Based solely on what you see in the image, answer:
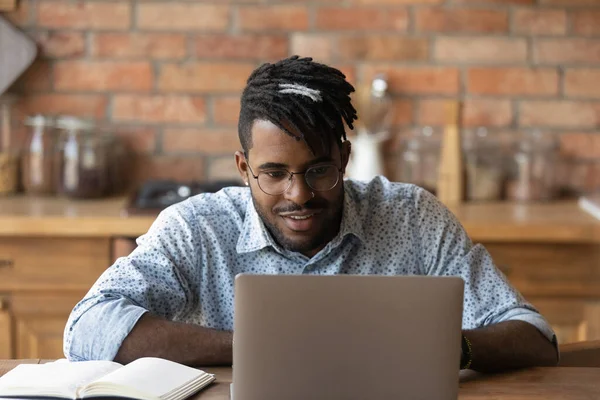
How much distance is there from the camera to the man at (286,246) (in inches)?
68.4

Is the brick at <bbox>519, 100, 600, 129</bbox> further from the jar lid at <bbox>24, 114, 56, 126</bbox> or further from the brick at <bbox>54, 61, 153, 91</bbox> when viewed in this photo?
the jar lid at <bbox>24, 114, 56, 126</bbox>

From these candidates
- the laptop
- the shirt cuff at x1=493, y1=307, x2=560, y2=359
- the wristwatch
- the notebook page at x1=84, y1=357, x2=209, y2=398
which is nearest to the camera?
the laptop

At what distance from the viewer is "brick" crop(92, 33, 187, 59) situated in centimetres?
335

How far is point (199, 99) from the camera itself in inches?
133

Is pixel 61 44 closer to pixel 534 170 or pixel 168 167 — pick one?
pixel 168 167

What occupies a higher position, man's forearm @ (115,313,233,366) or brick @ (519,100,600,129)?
brick @ (519,100,600,129)

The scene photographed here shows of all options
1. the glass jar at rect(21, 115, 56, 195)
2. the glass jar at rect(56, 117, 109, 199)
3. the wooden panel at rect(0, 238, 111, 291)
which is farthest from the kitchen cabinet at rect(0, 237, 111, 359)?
the glass jar at rect(21, 115, 56, 195)

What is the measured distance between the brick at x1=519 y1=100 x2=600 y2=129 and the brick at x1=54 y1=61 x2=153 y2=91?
128 cm

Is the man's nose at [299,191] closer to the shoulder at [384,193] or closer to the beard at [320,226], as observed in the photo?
the beard at [320,226]

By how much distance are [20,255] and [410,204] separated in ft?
4.35

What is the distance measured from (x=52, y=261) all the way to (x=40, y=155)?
0.51m

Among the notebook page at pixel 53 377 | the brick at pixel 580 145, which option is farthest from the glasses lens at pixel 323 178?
the brick at pixel 580 145

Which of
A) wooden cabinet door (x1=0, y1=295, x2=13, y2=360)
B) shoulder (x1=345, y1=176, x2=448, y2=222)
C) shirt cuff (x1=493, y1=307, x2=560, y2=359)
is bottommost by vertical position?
wooden cabinet door (x1=0, y1=295, x2=13, y2=360)

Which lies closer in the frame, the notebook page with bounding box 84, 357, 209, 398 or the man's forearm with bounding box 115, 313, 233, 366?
the notebook page with bounding box 84, 357, 209, 398
